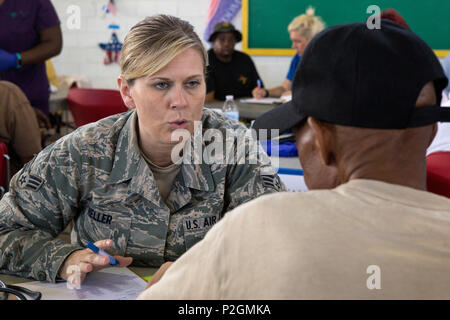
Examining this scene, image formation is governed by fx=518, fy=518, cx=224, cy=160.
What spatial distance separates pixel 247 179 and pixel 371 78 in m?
0.87

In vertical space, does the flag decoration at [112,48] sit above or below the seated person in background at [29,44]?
below

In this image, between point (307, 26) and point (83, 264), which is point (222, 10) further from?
point (83, 264)

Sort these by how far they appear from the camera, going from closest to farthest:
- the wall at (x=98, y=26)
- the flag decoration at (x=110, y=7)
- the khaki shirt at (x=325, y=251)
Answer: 1. the khaki shirt at (x=325, y=251)
2. the wall at (x=98, y=26)
3. the flag decoration at (x=110, y=7)

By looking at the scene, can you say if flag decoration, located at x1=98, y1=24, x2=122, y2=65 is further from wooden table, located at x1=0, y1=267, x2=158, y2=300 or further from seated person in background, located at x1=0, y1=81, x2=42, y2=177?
wooden table, located at x1=0, y1=267, x2=158, y2=300

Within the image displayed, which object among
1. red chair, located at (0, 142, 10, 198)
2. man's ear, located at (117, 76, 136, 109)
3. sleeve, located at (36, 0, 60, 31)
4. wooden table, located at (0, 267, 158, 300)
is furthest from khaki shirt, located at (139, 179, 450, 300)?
sleeve, located at (36, 0, 60, 31)

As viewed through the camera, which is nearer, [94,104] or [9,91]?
[9,91]

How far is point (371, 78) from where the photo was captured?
2.32ft

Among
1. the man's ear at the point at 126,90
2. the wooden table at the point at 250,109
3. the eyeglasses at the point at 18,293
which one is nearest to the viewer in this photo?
the eyeglasses at the point at 18,293

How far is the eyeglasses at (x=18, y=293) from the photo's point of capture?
1.19 m

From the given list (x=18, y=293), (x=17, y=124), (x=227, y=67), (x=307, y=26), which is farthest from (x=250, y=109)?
(x=18, y=293)

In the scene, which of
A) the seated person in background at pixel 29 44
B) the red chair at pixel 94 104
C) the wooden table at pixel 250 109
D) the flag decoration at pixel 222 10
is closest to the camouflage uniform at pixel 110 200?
the red chair at pixel 94 104

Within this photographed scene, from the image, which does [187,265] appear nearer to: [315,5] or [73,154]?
[73,154]

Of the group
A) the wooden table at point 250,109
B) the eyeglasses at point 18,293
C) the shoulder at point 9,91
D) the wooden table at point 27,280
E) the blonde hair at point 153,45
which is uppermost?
the blonde hair at point 153,45

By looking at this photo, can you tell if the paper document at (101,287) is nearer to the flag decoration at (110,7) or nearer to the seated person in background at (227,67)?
the seated person in background at (227,67)
